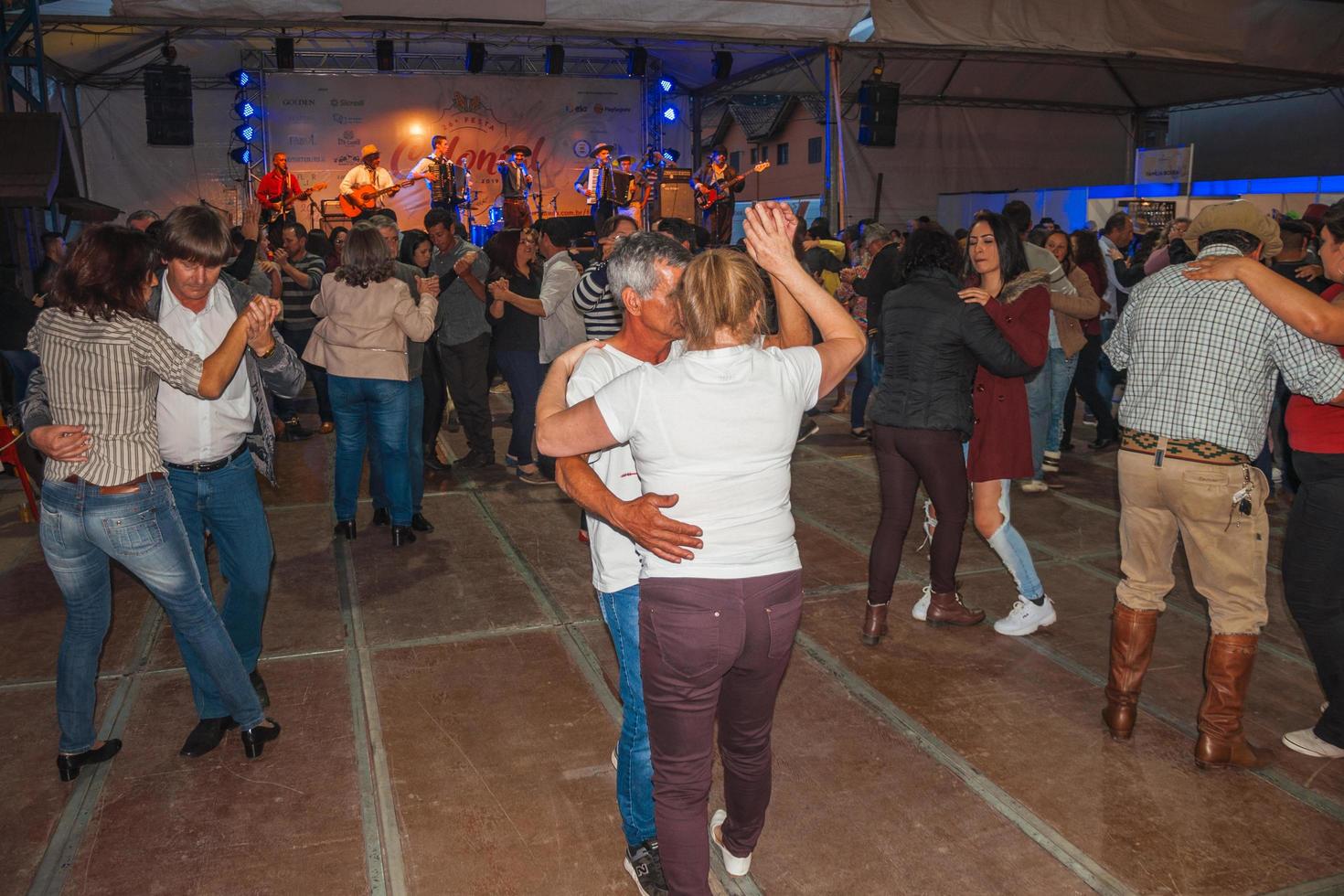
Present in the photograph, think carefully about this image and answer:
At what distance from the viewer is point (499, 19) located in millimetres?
10281

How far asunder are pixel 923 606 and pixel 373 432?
324 cm

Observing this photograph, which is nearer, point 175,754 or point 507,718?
point 175,754

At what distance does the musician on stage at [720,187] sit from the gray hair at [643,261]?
50.4ft

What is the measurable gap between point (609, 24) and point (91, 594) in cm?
912

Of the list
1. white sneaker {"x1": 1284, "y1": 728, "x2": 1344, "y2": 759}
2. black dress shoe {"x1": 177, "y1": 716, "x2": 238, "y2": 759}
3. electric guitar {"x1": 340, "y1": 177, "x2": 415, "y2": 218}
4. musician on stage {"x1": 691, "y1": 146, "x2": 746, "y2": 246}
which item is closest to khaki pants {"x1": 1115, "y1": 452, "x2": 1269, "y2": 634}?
white sneaker {"x1": 1284, "y1": 728, "x2": 1344, "y2": 759}

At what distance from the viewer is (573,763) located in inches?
132

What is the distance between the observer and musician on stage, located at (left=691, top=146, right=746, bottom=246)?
58.2 ft

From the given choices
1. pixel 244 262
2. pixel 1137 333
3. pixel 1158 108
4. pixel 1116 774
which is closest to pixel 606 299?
pixel 244 262

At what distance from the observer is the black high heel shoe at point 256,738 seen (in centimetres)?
339

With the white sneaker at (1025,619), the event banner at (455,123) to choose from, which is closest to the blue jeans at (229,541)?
the white sneaker at (1025,619)

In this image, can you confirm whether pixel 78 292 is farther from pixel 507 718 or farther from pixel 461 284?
pixel 461 284

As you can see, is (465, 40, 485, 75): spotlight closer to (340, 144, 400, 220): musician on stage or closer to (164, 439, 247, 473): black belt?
(340, 144, 400, 220): musician on stage

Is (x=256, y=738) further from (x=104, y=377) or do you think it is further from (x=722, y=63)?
(x=722, y=63)

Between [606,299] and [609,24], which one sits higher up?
[609,24]
